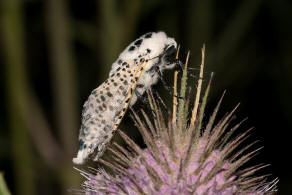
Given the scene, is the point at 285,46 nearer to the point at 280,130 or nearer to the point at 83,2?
the point at 280,130

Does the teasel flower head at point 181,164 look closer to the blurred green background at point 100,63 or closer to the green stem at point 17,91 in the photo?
the green stem at point 17,91

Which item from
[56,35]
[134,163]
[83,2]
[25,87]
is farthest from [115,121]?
[83,2]

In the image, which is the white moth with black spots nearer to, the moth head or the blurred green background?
the moth head

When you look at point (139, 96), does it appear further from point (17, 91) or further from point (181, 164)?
point (17, 91)

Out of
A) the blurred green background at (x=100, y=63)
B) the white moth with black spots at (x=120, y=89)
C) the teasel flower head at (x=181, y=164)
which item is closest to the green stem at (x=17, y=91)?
the blurred green background at (x=100, y=63)

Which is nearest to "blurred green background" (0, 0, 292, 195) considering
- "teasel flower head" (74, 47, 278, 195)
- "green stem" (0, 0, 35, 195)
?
"green stem" (0, 0, 35, 195)

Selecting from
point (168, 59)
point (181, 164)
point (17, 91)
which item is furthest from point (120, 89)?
point (17, 91)
